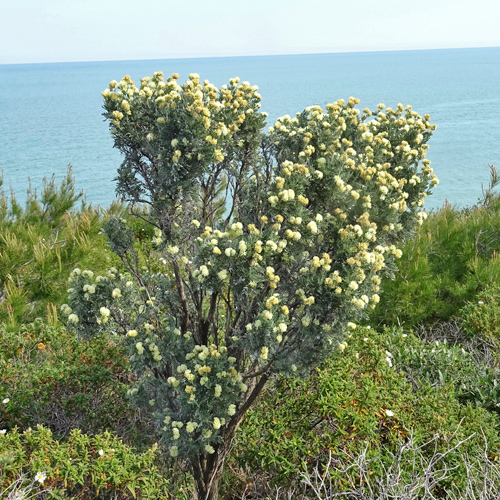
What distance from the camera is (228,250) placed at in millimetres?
2537

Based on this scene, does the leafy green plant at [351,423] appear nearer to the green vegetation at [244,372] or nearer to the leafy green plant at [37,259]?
the green vegetation at [244,372]

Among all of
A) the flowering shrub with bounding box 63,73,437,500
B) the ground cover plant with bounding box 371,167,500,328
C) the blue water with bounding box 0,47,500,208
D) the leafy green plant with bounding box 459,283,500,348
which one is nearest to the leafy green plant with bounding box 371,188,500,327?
the ground cover plant with bounding box 371,167,500,328

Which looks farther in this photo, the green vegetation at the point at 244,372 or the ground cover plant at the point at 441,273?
the ground cover plant at the point at 441,273

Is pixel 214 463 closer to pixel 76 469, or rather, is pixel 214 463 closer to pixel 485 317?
pixel 76 469

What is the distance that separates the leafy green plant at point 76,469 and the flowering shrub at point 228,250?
27 centimetres

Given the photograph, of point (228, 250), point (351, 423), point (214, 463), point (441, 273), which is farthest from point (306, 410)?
point (441, 273)

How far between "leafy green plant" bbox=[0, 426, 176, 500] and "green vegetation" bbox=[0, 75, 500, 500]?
0.5 inches

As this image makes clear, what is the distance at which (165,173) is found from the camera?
2.85 m

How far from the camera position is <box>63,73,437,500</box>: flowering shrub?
268 centimetres

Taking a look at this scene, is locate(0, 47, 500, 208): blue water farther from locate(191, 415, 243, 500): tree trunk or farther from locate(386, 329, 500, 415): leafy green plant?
locate(191, 415, 243, 500): tree trunk

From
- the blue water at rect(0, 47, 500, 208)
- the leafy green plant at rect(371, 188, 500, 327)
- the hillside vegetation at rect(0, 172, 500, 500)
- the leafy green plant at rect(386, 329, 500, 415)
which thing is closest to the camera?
the hillside vegetation at rect(0, 172, 500, 500)

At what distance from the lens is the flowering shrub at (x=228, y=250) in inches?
105

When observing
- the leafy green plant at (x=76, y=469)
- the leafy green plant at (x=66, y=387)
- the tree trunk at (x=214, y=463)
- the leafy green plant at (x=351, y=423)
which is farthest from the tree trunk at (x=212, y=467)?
the leafy green plant at (x=66, y=387)

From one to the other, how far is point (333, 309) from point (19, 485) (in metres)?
2.13
